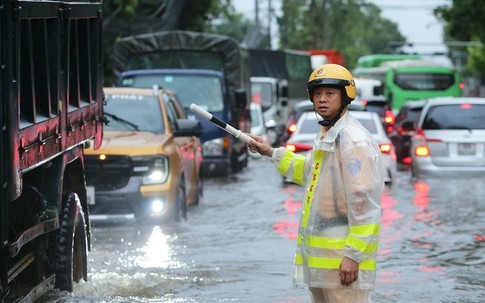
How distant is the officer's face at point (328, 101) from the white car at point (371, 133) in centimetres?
1437

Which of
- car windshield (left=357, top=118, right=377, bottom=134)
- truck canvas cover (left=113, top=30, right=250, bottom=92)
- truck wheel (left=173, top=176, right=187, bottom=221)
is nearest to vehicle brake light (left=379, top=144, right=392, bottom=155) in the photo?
car windshield (left=357, top=118, right=377, bottom=134)

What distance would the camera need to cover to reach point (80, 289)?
10086 mm

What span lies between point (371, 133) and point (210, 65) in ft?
23.6

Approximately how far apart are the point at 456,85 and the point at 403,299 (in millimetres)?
43563

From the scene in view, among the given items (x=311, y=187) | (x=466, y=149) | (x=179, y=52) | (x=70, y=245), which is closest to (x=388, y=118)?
(x=179, y=52)

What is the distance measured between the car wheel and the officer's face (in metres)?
3.09

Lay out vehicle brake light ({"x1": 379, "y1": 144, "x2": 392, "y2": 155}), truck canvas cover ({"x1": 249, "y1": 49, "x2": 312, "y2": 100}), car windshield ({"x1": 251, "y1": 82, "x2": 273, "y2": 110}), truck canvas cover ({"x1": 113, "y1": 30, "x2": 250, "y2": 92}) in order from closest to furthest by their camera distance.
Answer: vehicle brake light ({"x1": 379, "y1": 144, "x2": 392, "y2": 155}) → truck canvas cover ({"x1": 113, "y1": 30, "x2": 250, "y2": 92}) → car windshield ({"x1": 251, "y1": 82, "x2": 273, "y2": 110}) → truck canvas cover ({"x1": 249, "y1": 49, "x2": 312, "y2": 100})

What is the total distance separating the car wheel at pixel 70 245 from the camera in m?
9.30

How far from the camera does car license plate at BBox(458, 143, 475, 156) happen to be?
22.3 m

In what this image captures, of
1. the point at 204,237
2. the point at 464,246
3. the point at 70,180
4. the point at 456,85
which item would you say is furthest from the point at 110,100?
the point at 456,85

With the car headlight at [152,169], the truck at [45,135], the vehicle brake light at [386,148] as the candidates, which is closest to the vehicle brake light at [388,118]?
the vehicle brake light at [386,148]

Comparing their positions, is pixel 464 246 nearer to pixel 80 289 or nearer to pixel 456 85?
pixel 80 289

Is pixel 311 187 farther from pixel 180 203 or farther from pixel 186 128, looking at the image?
pixel 180 203

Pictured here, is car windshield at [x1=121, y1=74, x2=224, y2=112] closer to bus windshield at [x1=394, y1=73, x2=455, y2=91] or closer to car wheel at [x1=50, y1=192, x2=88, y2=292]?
car wheel at [x1=50, y1=192, x2=88, y2=292]
